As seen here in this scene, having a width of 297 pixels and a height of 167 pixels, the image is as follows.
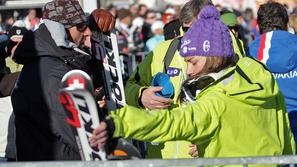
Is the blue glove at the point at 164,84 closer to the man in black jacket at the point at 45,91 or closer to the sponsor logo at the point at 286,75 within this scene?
the man in black jacket at the point at 45,91

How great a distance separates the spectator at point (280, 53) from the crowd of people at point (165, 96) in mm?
1165

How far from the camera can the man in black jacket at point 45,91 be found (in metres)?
4.09

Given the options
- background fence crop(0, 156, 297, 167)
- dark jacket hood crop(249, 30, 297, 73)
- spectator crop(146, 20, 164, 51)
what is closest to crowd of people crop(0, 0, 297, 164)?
background fence crop(0, 156, 297, 167)

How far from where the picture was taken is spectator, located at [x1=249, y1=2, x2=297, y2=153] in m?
6.01

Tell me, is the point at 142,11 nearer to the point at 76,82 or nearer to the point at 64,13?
the point at 64,13

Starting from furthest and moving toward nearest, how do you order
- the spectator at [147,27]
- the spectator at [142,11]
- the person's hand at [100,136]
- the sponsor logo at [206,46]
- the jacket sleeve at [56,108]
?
the spectator at [142,11] → the spectator at [147,27] → the jacket sleeve at [56,108] → the sponsor logo at [206,46] → the person's hand at [100,136]

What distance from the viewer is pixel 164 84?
4.36 metres

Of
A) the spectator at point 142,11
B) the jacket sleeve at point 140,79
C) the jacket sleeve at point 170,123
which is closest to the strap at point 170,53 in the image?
the jacket sleeve at point 140,79

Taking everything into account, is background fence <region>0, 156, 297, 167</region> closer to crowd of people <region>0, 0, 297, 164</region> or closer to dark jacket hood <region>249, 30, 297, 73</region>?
crowd of people <region>0, 0, 297, 164</region>

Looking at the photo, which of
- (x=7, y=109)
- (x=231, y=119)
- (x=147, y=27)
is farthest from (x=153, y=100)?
(x=147, y=27)

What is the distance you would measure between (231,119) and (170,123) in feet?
1.29

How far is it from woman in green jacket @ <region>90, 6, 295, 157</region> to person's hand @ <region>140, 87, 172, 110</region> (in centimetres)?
49

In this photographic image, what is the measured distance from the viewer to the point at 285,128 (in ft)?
12.8

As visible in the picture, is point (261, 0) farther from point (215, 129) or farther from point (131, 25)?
point (131, 25)
